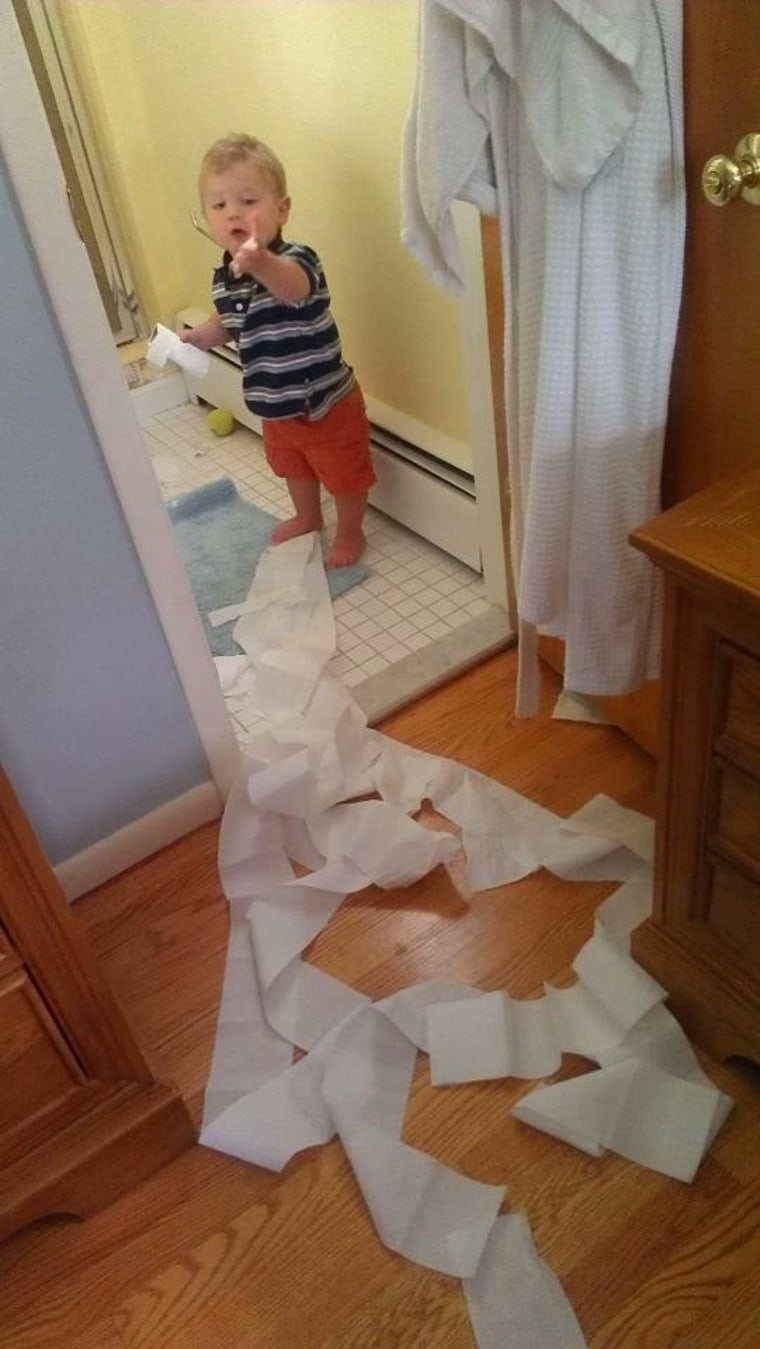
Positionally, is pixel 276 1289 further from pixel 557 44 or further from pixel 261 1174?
pixel 557 44

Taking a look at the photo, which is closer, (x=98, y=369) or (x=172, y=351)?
(x=98, y=369)

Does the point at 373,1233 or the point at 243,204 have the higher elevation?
the point at 243,204

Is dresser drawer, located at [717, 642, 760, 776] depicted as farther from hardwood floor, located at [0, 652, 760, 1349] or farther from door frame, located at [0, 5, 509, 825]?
door frame, located at [0, 5, 509, 825]

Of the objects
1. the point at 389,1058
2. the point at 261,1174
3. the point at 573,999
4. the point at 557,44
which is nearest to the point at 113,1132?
the point at 261,1174

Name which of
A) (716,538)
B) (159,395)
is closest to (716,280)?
(716,538)

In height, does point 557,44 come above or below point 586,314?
above

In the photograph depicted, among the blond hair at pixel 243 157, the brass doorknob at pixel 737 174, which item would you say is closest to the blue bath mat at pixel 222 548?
the blond hair at pixel 243 157

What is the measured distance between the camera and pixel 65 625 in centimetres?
120

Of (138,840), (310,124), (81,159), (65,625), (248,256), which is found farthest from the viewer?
(81,159)

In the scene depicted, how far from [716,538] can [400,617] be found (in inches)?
39.1

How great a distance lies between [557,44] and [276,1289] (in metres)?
1.15

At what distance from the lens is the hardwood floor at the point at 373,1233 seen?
0.97 m

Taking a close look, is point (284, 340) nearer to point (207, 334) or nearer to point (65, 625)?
point (207, 334)

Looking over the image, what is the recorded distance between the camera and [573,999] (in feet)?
3.88
